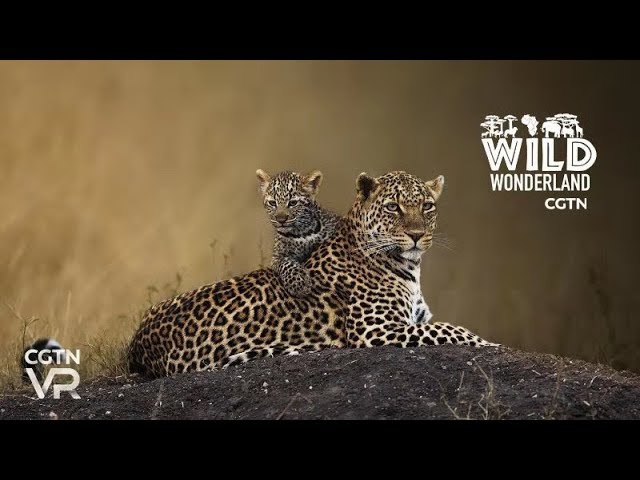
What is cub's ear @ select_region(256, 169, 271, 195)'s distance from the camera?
11.1 m

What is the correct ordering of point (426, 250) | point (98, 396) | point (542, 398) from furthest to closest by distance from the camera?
point (426, 250) < point (98, 396) < point (542, 398)

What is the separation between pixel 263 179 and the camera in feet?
36.5

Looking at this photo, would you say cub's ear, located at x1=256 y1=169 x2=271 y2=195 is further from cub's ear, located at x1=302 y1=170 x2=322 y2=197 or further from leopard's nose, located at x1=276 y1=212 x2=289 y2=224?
leopard's nose, located at x1=276 y1=212 x2=289 y2=224

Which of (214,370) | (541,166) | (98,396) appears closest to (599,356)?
(541,166)

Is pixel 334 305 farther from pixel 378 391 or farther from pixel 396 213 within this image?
pixel 378 391

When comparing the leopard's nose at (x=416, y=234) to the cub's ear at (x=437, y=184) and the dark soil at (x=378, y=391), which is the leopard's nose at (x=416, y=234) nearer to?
the cub's ear at (x=437, y=184)

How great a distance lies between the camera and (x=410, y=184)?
1088 centimetres

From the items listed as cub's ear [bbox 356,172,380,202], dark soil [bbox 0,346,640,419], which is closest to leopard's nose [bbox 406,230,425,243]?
cub's ear [bbox 356,172,380,202]

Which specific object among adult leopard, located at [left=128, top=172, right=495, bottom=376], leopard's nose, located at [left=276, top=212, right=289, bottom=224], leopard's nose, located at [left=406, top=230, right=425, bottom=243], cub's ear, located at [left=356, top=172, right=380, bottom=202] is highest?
cub's ear, located at [left=356, top=172, right=380, bottom=202]

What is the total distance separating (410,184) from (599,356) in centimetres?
253

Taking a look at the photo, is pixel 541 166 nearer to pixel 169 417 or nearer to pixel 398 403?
pixel 398 403

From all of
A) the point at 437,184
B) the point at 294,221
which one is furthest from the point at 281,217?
the point at 437,184

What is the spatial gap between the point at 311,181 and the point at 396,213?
770 mm

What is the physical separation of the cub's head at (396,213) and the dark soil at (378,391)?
107 centimetres
